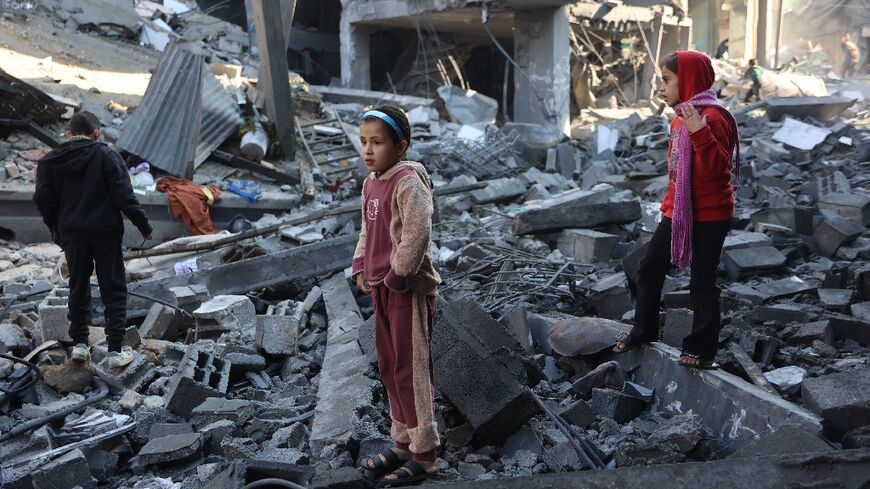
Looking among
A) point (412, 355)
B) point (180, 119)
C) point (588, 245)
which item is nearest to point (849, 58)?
point (588, 245)

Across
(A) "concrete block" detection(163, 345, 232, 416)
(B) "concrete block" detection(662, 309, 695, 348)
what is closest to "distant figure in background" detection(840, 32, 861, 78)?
(B) "concrete block" detection(662, 309, 695, 348)

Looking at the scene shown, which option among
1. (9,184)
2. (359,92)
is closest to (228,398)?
(9,184)

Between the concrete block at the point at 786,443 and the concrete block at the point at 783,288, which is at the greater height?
the concrete block at the point at 786,443

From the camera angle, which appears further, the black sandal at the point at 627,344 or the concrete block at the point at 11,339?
the concrete block at the point at 11,339

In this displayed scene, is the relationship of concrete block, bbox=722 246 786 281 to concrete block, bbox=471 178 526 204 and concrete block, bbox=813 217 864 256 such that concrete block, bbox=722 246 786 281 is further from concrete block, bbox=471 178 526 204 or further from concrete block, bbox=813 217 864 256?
concrete block, bbox=471 178 526 204

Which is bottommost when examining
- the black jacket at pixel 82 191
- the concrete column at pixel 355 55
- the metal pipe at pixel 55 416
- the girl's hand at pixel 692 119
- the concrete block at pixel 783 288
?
the metal pipe at pixel 55 416

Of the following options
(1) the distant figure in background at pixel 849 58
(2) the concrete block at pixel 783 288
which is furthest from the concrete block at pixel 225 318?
(1) the distant figure in background at pixel 849 58

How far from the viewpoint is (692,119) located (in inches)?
133

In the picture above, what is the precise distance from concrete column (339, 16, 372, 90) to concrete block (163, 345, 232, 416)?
13469 millimetres

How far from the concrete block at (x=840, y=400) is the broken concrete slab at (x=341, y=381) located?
216 cm

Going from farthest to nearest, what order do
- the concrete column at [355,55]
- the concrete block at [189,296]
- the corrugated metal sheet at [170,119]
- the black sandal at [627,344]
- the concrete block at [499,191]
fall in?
1. the concrete column at [355,55]
2. the corrugated metal sheet at [170,119]
3. the concrete block at [499,191]
4. the concrete block at [189,296]
5. the black sandal at [627,344]

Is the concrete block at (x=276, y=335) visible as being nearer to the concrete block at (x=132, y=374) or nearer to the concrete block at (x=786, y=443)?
the concrete block at (x=132, y=374)

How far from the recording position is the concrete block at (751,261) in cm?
607

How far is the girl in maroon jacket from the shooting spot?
2.85 m
